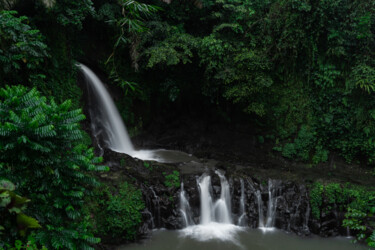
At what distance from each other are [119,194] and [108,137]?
3.85 meters

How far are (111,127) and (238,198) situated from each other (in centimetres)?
602

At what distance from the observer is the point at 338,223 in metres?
8.34

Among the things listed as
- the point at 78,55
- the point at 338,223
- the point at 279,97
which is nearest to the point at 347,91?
the point at 279,97

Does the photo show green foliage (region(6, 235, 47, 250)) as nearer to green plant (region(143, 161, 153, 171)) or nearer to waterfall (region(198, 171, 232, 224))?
green plant (region(143, 161, 153, 171))

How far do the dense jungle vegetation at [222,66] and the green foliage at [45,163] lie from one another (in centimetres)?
29

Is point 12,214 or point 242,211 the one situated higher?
point 12,214

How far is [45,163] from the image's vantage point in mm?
4855

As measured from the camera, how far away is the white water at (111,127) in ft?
34.2

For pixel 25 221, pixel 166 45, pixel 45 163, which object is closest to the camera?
pixel 25 221

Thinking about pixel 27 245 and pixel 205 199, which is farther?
pixel 205 199

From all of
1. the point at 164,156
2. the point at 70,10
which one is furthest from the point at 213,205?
the point at 70,10

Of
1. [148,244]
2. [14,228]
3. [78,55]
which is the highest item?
[78,55]

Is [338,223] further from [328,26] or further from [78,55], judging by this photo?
[78,55]

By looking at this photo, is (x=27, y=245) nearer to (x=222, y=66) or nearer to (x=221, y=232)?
(x=221, y=232)
